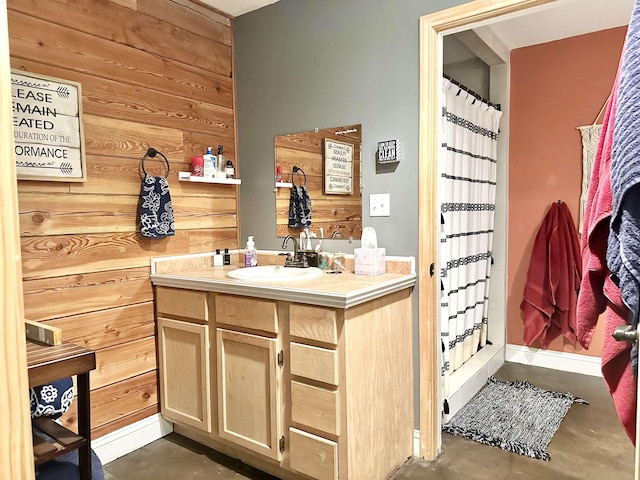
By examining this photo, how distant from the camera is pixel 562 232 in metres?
3.17

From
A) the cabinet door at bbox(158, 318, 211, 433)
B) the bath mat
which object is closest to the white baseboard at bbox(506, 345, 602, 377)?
the bath mat

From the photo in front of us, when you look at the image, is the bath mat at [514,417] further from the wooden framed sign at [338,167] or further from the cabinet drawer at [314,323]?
the wooden framed sign at [338,167]

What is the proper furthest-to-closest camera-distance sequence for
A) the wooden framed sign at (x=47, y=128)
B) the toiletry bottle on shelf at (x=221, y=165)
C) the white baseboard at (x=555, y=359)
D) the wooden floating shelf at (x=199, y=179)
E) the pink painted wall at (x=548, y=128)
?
the white baseboard at (x=555, y=359), the pink painted wall at (x=548, y=128), the toiletry bottle on shelf at (x=221, y=165), the wooden floating shelf at (x=199, y=179), the wooden framed sign at (x=47, y=128)

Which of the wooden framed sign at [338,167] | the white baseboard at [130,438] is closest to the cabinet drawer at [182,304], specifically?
the white baseboard at [130,438]

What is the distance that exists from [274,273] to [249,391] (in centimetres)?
62

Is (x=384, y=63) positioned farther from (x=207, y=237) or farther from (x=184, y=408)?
(x=184, y=408)

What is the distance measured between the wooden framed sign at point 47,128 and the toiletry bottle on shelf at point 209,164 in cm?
66

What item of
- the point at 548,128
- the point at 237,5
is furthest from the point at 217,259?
the point at 548,128

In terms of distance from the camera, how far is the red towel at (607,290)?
89 centimetres

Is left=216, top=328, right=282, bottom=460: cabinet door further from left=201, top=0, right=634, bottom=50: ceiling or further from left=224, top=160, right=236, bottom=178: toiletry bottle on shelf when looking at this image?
left=201, top=0, right=634, bottom=50: ceiling

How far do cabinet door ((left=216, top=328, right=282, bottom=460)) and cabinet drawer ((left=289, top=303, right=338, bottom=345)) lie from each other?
0.15 meters

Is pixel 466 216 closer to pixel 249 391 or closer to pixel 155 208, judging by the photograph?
pixel 249 391

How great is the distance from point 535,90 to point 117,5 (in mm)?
2865

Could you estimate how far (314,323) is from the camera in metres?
1.71
